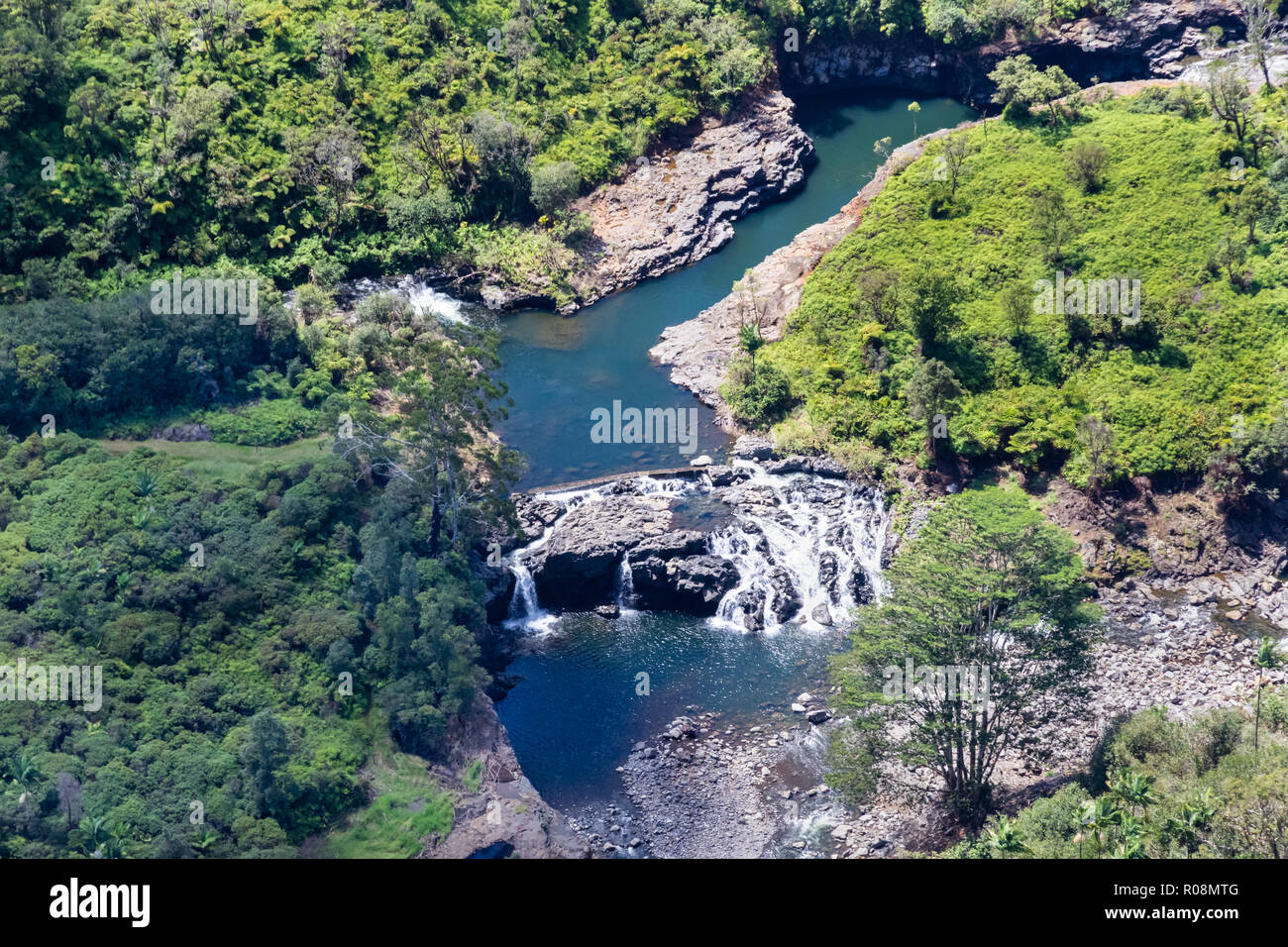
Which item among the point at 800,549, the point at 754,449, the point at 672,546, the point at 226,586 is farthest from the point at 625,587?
the point at 226,586

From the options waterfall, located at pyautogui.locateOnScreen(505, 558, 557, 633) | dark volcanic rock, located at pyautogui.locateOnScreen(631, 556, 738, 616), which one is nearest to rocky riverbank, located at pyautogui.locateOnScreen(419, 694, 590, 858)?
waterfall, located at pyautogui.locateOnScreen(505, 558, 557, 633)

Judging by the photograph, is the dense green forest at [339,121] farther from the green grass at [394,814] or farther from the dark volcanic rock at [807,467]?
the green grass at [394,814]

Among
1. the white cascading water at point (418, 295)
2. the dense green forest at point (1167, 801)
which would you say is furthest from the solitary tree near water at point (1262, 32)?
the white cascading water at point (418, 295)

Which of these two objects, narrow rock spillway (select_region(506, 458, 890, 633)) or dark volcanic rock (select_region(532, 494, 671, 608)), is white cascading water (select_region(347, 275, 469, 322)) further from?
dark volcanic rock (select_region(532, 494, 671, 608))

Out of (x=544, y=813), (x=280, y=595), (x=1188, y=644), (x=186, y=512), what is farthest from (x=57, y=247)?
(x=1188, y=644)

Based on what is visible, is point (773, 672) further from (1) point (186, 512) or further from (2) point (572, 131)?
(2) point (572, 131)
